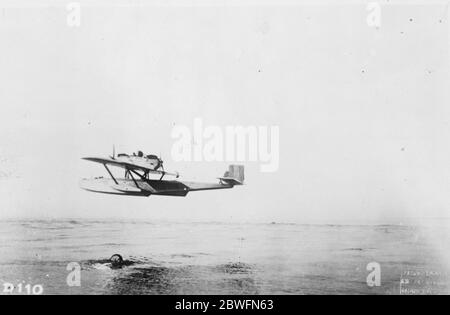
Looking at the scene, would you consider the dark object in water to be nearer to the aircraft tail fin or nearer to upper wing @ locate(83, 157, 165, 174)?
upper wing @ locate(83, 157, 165, 174)

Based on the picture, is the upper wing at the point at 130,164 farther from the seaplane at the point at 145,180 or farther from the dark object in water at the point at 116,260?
the dark object in water at the point at 116,260

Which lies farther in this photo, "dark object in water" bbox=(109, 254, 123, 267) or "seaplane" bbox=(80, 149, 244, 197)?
"dark object in water" bbox=(109, 254, 123, 267)

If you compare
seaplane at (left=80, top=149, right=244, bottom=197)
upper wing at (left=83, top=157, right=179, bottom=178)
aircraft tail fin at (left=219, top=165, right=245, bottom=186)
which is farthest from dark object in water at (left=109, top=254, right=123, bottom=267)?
aircraft tail fin at (left=219, top=165, right=245, bottom=186)

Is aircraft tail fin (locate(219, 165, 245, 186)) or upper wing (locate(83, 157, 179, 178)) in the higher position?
upper wing (locate(83, 157, 179, 178))

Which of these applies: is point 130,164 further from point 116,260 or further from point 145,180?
point 116,260

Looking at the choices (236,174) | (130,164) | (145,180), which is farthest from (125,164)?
(236,174)
